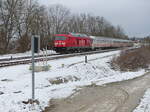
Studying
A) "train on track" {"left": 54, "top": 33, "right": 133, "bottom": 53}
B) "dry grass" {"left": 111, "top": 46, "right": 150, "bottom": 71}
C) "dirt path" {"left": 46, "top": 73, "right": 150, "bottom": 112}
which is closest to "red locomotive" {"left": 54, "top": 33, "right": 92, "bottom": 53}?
"train on track" {"left": 54, "top": 33, "right": 133, "bottom": 53}

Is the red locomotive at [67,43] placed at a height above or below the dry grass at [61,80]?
above

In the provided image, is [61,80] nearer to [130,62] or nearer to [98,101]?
[98,101]

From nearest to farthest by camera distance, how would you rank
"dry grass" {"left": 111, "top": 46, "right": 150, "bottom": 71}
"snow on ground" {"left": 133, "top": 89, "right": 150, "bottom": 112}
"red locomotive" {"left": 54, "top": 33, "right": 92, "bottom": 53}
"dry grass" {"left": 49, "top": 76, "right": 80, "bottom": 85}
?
"snow on ground" {"left": 133, "top": 89, "right": 150, "bottom": 112} < "dry grass" {"left": 49, "top": 76, "right": 80, "bottom": 85} < "dry grass" {"left": 111, "top": 46, "right": 150, "bottom": 71} < "red locomotive" {"left": 54, "top": 33, "right": 92, "bottom": 53}

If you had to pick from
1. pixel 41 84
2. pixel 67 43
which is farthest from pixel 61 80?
pixel 67 43

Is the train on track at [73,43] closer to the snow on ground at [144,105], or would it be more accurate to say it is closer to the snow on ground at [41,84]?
the snow on ground at [41,84]

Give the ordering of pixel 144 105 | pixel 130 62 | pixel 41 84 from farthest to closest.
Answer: pixel 130 62 → pixel 41 84 → pixel 144 105

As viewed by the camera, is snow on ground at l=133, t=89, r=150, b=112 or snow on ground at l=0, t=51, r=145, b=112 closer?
snow on ground at l=133, t=89, r=150, b=112

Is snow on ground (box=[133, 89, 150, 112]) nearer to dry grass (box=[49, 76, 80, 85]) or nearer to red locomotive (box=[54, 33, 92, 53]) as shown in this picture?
dry grass (box=[49, 76, 80, 85])

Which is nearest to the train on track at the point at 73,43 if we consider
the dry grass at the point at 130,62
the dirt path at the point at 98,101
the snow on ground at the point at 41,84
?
the dry grass at the point at 130,62

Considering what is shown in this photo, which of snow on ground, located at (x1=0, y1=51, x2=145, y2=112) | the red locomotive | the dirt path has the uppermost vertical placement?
the red locomotive

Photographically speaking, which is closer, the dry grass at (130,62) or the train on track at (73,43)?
the dry grass at (130,62)

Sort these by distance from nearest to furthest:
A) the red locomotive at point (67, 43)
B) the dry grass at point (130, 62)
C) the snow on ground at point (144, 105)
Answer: the snow on ground at point (144, 105) → the dry grass at point (130, 62) → the red locomotive at point (67, 43)

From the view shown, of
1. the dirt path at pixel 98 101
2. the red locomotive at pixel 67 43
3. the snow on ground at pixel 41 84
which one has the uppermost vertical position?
the red locomotive at pixel 67 43

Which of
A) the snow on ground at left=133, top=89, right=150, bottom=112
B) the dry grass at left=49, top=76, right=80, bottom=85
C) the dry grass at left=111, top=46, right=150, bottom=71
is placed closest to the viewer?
the snow on ground at left=133, top=89, right=150, bottom=112
